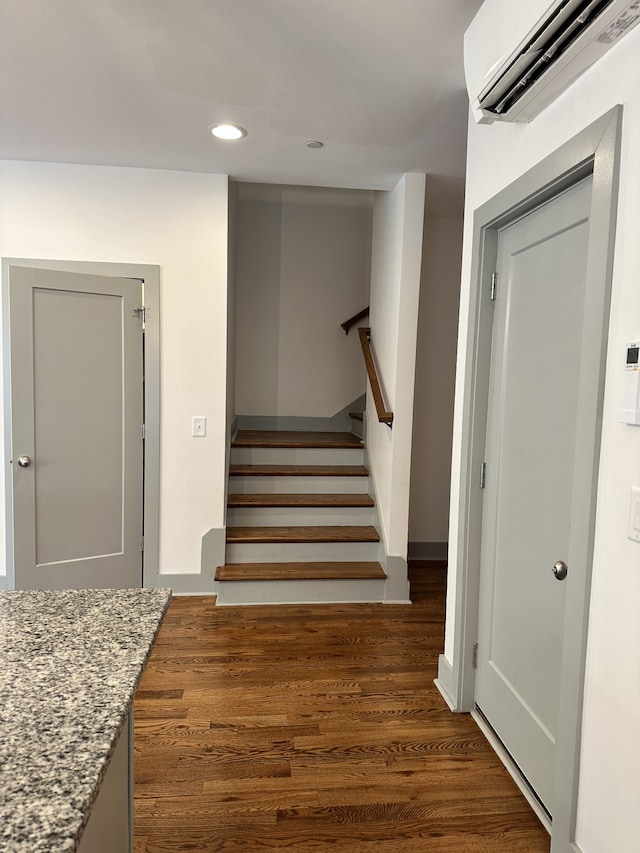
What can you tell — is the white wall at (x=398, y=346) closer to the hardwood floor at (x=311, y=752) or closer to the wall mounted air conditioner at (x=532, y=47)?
the hardwood floor at (x=311, y=752)

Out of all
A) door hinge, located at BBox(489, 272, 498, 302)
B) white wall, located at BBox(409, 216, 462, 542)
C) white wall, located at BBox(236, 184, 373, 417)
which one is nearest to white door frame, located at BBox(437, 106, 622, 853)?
door hinge, located at BBox(489, 272, 498, 302)

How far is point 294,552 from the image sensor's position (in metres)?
3.54

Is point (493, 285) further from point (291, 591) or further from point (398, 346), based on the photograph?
point (291, 591)

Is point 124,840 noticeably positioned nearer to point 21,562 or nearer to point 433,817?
point 433,817

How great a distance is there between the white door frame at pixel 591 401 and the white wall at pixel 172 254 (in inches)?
68.2

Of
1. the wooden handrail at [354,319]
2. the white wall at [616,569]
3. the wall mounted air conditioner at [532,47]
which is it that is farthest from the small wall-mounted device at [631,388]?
the wooden handrail at [354,319]

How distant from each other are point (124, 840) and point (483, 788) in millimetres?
1260

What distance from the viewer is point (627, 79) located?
1298 mm

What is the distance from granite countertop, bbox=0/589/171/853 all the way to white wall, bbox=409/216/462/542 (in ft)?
10.3

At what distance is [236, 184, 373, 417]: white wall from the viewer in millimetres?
4840

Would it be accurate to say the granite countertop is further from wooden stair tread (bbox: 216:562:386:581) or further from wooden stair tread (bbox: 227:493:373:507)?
wooden stair tread (bbox: 227:493:373:507)

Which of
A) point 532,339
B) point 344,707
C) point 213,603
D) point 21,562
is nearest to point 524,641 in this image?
point 344,707

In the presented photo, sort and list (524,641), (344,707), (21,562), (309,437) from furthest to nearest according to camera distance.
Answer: (309,437), (21,562), (344,707), (524,641)

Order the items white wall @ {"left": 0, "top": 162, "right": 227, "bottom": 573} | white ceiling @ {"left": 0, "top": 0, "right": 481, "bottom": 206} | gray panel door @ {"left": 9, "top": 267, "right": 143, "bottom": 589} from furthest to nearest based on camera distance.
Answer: white wall @ {"left": 0, "top": 162, "right": 227, "bottom": 573} → gray panel door @ {"left": 9, "top": 267, "right": 143, "bottom": 589} → white ceiling @ {"left": 0, "top": 0, "right": 481, "bottom": 206}
